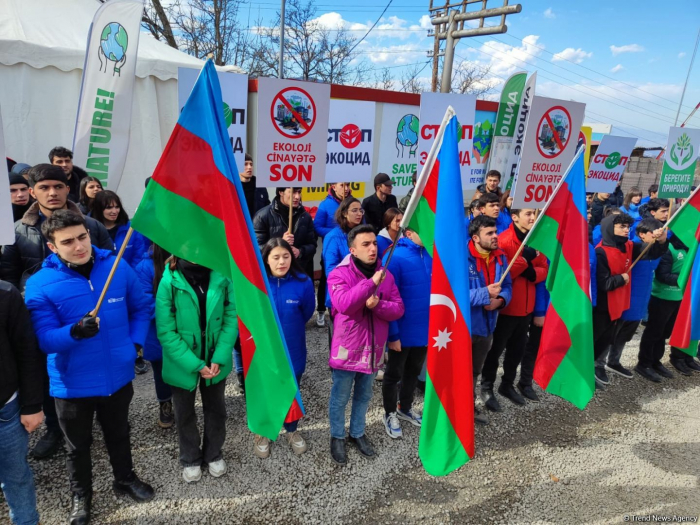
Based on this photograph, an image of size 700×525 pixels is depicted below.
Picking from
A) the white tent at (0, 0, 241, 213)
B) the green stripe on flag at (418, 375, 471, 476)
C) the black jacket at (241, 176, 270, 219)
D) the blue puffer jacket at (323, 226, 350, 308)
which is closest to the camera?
the green stripe on flag at (418, 375, 471, 476)

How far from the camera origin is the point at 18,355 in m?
2.35

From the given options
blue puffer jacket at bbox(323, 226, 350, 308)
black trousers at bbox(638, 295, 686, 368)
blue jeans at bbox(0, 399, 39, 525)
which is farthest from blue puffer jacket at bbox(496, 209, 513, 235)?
blue jeans at bbox(0, 399, 39, 525)

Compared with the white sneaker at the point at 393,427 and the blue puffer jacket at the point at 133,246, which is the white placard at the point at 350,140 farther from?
the white sneaker at the point at 393,427

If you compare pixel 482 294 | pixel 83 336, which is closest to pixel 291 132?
pixel 482 294

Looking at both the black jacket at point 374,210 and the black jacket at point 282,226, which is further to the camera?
the black jacket at point 374,210

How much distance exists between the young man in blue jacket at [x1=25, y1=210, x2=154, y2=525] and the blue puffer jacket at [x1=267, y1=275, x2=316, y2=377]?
0.90 m

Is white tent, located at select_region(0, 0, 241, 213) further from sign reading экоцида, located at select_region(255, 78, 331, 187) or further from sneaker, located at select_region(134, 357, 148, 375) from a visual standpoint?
sign reading экоцида, located at select_region(255, 78, 331, 187)

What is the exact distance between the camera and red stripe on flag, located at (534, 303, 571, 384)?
364cm

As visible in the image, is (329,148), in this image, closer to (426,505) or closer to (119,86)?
(119,86)

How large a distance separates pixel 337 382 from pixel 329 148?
442 cm

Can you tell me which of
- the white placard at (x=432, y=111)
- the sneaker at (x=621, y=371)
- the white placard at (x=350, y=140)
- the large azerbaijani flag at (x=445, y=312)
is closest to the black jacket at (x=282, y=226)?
the white placard at (x=350, y=140)

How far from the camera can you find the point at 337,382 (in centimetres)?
338

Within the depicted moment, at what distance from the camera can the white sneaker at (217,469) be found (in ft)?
10.6

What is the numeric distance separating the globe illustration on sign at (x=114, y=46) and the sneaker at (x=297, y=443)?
471 cm
